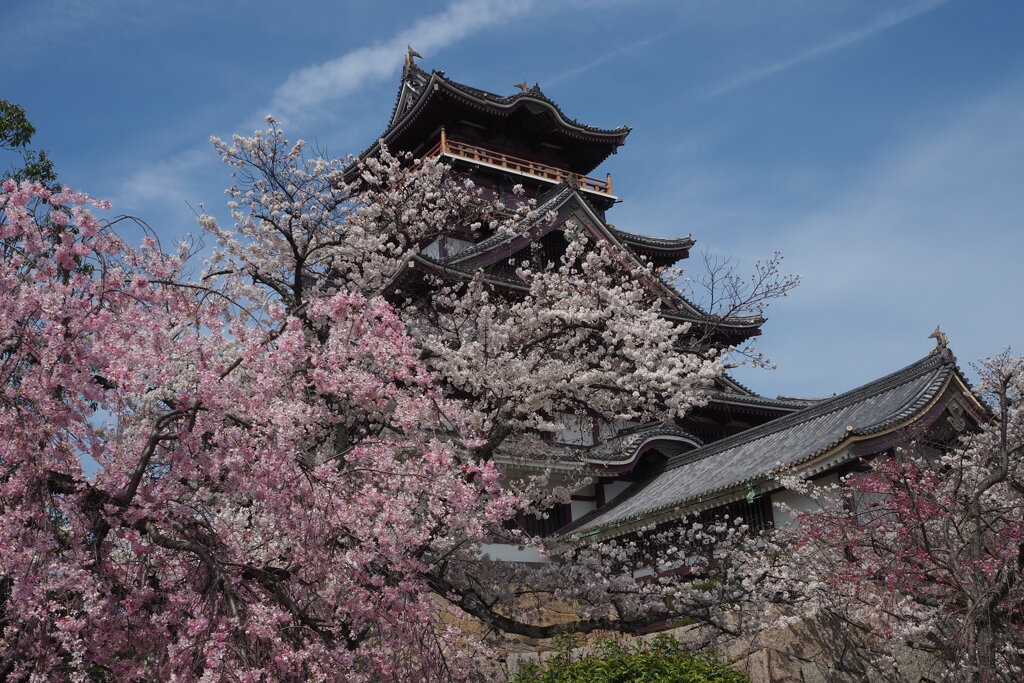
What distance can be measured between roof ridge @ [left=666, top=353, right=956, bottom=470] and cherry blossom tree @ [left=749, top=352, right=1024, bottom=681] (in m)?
1.59

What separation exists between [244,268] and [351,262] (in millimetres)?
2183

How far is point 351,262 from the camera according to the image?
1462cm

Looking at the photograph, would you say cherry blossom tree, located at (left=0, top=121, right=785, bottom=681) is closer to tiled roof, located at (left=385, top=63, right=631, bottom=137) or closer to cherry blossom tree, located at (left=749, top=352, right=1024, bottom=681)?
cherry blossom tree, located at (left=749, top=352, right=1024, bottom=681)

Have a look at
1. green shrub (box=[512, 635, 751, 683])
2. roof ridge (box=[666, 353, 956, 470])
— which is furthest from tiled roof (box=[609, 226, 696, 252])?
green shrub (box=[512, 635, 751, 683])

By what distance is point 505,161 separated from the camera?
2781 centimetres

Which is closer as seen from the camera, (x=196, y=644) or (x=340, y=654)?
(x=196, y=644)

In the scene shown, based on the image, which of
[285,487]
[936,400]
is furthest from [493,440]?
[936,400]

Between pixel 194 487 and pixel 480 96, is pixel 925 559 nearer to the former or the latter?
pixel 194 487

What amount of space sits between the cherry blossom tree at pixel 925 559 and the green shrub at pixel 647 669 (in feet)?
5.24

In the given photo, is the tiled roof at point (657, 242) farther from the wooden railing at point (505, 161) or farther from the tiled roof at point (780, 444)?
the tiled roof at point (780, 444)

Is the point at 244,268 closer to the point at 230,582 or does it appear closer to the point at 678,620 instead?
the point at 230,582

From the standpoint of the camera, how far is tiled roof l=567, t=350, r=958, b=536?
1375 cm

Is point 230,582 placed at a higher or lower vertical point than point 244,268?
lower

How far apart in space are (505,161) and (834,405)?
14824mm
